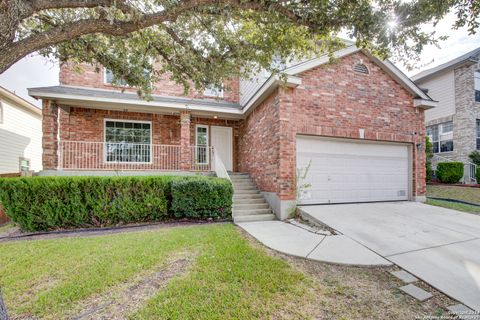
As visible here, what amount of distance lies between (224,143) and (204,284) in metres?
8.83

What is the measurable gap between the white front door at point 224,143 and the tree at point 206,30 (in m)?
5.33

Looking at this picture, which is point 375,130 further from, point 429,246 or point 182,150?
point 182,150

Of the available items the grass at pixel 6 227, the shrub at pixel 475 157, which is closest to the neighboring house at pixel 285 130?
the grass at pixel 6 227

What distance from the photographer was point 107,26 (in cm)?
306

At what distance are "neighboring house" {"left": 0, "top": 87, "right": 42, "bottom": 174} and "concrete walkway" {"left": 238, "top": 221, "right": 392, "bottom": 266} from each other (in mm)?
13451

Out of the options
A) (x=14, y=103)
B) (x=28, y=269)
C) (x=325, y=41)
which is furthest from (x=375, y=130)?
(x=14, y=103)

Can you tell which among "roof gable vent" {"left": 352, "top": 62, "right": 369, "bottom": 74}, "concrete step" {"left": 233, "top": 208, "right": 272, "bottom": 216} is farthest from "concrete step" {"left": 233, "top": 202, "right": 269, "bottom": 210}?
"roof gable vent" {"left": 352, "top": 62, "right": 369, "bottom": 74}

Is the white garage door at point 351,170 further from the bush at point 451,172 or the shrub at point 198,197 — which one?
the bush at point 451,172

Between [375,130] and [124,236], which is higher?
[375,130]

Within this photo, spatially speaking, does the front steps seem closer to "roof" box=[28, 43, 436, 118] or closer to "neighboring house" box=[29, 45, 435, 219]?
"neighboring house" box=[29, 45, 435, 219]

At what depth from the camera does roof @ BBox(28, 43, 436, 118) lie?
751cm

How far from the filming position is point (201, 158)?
10.9 metres

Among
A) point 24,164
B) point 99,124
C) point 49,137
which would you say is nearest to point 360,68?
point 99,124

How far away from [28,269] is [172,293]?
8.61 ft
